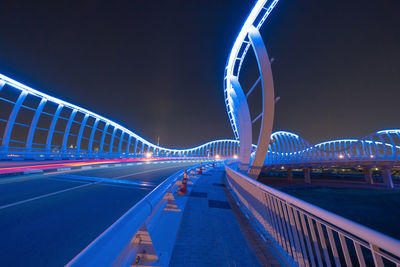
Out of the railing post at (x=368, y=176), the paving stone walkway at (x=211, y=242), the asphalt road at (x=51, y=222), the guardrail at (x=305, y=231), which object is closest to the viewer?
the guardrail at (x=305, y=231)

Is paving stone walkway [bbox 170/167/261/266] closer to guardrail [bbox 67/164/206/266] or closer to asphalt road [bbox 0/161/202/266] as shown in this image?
guardrail [bbox 67/164/206/266]

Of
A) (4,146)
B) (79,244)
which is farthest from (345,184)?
(4,146)

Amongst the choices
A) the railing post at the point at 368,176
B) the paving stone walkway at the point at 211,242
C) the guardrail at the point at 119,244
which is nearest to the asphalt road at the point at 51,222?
the guardrail at the point at 119,244

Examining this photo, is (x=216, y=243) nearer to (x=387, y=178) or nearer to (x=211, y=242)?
(x=211, y=242)

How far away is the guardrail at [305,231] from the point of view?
1336 mm

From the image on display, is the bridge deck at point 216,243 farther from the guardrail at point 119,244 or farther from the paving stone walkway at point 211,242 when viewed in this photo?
the guardrail at point 119,244

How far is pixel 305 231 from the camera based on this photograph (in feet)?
7.40

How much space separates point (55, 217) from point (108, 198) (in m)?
1.60

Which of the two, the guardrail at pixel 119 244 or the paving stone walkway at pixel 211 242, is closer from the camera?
the guardrail at pixel 119 244

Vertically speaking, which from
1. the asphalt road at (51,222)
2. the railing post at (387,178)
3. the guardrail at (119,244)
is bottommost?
the railing post at (387,178)

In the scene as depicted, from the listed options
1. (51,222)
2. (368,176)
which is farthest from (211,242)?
(368,176)

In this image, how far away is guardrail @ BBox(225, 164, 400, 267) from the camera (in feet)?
4.38

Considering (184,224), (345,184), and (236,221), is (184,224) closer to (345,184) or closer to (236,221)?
(236,221)

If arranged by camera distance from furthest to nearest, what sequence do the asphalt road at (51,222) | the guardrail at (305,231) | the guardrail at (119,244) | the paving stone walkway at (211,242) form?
the paving stone walkway at (211,242)
the asphalt road at (51,222)
the guardrail at (305,231)
the guardrail at (119,244)
